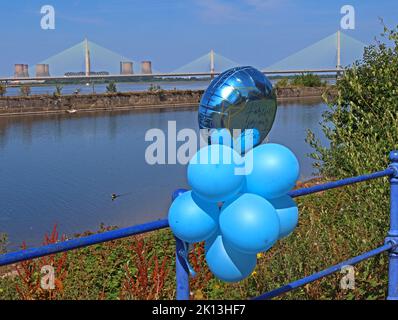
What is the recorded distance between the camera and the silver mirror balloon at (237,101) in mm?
1731

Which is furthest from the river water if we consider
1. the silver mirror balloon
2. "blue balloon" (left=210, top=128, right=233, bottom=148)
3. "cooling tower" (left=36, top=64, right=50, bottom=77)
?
"cooling tower" (left=36, top=64, right=50, bottom=77)

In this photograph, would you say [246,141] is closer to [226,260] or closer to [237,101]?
[237,101]

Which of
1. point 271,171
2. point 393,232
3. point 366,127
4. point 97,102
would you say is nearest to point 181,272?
point 271,171

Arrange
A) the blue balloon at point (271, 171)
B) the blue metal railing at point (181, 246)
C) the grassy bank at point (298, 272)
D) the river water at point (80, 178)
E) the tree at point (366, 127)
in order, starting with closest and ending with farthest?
the blue metal railing at point (181, 246), the blue balloon at point (271, 171), the grassy bank at point (298, 272), the tree at point (366, 127), the river water at point (80, 178)

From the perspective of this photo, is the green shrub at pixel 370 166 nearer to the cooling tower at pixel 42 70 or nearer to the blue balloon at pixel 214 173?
the blue balloon at pixel 214 173

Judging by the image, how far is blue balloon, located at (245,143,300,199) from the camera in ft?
5.43

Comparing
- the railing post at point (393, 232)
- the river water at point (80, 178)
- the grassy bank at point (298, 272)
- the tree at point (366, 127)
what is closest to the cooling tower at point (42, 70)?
the river water at point (80, 178)

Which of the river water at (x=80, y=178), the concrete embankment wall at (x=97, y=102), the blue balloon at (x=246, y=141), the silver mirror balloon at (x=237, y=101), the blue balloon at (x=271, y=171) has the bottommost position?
the river water at (x=80, y=178)

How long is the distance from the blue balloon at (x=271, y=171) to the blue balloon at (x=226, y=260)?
206 mm

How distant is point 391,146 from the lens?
12.4 feet

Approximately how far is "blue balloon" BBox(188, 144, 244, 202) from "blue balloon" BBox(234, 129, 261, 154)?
13 cm

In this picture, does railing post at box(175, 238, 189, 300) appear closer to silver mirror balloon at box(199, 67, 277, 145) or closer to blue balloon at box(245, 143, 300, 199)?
blue balloon at box(245, 143, 300, 199)
